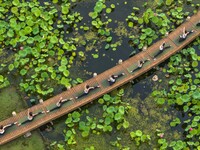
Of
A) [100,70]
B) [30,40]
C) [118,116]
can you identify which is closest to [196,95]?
[118,116]

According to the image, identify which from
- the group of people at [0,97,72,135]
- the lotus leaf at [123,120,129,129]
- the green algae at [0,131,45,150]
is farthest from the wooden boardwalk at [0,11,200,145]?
the lotus leaf at [123,120,129,129]

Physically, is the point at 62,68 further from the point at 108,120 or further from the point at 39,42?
the point at 108,120

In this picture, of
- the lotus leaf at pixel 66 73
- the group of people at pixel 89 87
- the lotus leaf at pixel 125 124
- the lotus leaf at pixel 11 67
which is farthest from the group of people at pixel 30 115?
the lotus leaf at pixel 125 124

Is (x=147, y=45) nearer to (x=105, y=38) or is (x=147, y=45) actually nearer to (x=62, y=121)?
(x=105, y=38)

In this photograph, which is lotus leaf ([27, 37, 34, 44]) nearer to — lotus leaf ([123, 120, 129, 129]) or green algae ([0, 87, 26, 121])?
green algae ([0, 87, 26, 121])

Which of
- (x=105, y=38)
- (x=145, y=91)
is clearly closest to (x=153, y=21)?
(x=105, y=38)

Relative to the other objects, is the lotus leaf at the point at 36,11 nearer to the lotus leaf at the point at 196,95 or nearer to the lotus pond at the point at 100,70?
the lotus pond at the point at 100,70
